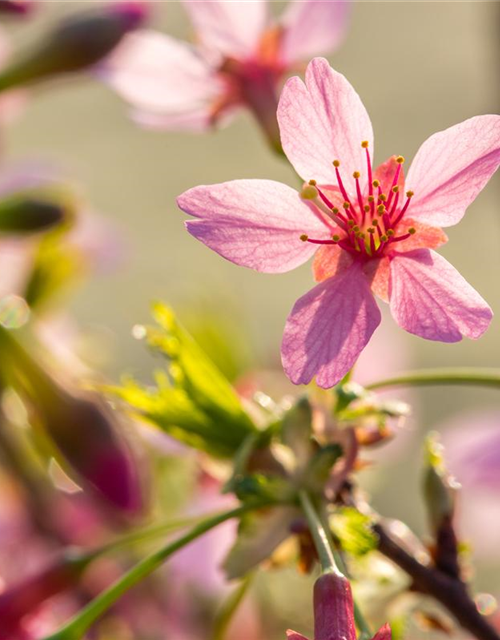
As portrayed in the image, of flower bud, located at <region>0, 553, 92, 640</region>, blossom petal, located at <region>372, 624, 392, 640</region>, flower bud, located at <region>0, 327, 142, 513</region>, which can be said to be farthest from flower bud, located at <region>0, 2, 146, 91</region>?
blossom petal, located at <region>372, 624, 392, 640</region>

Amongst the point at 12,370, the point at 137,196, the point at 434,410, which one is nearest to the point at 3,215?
the point at 12,370

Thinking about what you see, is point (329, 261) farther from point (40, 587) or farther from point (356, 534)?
point (40, 587)

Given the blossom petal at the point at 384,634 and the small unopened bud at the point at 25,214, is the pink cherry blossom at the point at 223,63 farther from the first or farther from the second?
the blossom petal at the point at 384,634

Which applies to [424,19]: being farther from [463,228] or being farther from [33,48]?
[33,48]

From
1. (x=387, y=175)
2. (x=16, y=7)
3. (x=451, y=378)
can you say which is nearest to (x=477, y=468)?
(x=451, y=378)

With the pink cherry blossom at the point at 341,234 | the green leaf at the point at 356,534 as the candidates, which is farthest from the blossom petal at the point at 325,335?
the green leaf at the point at 356,534
